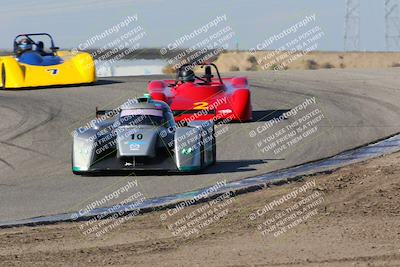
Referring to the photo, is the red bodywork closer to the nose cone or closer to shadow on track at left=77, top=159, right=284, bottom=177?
shadow on track at left=77, top=159, right=284, bottom=177

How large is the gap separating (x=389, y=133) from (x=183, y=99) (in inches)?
180

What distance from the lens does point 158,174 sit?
14.7 m

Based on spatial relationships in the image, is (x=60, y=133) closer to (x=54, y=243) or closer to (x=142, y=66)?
(x=54, y=243)

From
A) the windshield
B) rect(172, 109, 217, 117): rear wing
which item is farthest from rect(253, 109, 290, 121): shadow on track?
the windshield

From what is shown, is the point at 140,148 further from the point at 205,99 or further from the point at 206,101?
the point at 205,99

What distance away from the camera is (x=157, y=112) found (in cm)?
1548

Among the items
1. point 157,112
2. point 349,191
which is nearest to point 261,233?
point 349,191

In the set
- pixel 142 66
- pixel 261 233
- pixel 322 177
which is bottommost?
pixel 142 66

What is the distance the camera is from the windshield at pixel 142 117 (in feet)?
49.9

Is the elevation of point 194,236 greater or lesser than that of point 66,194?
greater

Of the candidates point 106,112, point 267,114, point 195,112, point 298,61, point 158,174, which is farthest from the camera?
point 298,61

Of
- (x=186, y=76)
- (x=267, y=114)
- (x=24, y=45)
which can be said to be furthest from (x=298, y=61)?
(x=186, y=76)

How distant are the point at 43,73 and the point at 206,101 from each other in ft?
28.1

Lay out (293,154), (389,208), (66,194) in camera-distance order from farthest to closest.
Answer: (293,154) → (66,194) → (389,208)
